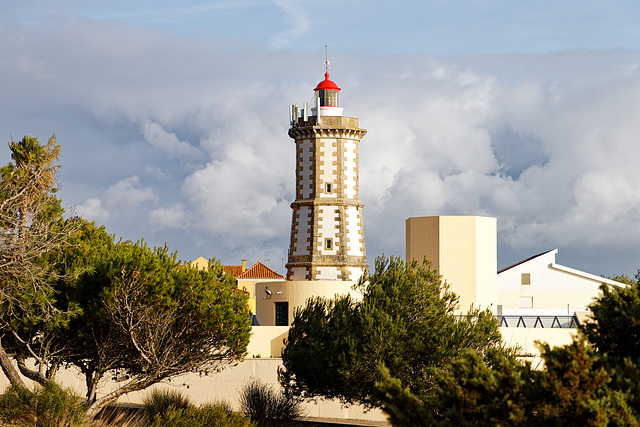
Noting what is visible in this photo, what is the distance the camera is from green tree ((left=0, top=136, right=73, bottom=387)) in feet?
67.7

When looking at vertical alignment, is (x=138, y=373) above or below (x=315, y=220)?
below

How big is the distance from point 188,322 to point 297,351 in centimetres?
538

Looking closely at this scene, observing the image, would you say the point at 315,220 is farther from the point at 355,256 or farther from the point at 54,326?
the point at 54,326

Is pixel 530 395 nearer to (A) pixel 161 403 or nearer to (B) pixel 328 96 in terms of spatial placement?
(A) pixel 161 403

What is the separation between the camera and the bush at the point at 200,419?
25.7 meters

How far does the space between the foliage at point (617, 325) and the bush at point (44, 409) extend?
46.9 ft

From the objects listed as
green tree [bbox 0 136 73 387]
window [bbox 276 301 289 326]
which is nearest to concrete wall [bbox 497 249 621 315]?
window [bbox 276 301 289 326]

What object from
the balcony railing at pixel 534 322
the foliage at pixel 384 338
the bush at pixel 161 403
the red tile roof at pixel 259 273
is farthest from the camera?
the red tile roof at pixel 259 273

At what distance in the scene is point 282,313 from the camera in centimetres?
4794

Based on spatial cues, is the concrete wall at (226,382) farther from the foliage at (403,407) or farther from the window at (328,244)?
the foliage at (403,407)

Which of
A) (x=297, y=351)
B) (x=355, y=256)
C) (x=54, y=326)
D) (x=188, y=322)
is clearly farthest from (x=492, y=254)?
(x=54, y=326)

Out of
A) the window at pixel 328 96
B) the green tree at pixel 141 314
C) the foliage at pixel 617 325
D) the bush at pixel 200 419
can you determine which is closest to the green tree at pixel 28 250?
the green tree at pixel 141 314

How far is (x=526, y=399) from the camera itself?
13.4m

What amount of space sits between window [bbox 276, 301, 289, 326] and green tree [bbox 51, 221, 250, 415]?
20.0 m
